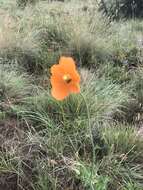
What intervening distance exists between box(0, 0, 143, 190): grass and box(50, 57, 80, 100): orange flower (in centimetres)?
28

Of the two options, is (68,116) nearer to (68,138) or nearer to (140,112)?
(68,138)

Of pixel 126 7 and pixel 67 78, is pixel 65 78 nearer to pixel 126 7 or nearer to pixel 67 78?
pixel 67 78

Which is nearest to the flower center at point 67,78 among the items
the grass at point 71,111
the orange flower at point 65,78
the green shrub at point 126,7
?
the orange flower at point 65,78

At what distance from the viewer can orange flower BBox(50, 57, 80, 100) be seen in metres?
2.92

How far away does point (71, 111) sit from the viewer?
398 centimetres

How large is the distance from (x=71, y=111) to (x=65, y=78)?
107 centimetres

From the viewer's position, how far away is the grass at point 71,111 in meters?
3.34

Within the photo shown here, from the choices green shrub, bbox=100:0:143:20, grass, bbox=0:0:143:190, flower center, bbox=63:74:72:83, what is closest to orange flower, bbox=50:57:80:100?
flower center, bbox=63:74:72:83

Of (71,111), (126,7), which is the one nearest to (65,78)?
(71,111)

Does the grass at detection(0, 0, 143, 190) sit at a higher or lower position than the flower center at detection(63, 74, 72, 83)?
Answer: lower

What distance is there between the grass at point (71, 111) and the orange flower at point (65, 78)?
277 mm

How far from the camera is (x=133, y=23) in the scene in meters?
7.80

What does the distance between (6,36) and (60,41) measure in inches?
30.1

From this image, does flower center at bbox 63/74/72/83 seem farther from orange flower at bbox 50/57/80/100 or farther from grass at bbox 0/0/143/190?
grass at bbox 0/0/143/190
